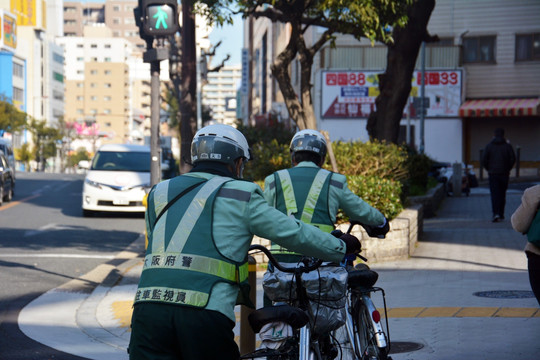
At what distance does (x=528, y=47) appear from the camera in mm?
49812

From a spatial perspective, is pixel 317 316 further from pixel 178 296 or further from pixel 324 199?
pixel 178 296

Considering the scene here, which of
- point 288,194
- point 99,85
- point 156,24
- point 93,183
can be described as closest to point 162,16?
point 156,24

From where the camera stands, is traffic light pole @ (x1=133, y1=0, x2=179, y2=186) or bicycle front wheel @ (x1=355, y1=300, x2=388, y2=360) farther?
traffic light pole @ (x1=133, y1=0, x2=179, y2=186)

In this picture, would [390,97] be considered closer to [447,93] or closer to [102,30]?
[447,93]

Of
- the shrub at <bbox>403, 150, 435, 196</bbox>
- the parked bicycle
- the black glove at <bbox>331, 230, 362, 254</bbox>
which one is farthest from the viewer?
the shrub at <bbox>403, 150, 435, 196</bbox>

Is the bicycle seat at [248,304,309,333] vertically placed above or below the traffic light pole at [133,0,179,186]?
below

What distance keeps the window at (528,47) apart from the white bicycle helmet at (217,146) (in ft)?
157

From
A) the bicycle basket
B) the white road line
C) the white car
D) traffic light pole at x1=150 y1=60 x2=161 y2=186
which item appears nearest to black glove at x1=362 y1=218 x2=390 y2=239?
the bicycle basket

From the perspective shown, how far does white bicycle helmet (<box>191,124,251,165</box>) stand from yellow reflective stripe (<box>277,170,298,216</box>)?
5.82 ft

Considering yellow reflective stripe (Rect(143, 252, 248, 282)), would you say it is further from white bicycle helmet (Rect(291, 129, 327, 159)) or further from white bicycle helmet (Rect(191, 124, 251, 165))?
white bicycle helmet (Rect(291, 129, 327, 159))

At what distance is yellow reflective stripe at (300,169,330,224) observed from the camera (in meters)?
5.93

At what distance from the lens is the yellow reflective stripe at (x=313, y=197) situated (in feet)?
19.5

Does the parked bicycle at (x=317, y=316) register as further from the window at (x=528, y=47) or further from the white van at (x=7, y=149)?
the window at (x=528, y=47)

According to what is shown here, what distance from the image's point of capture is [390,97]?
61.9 ft
